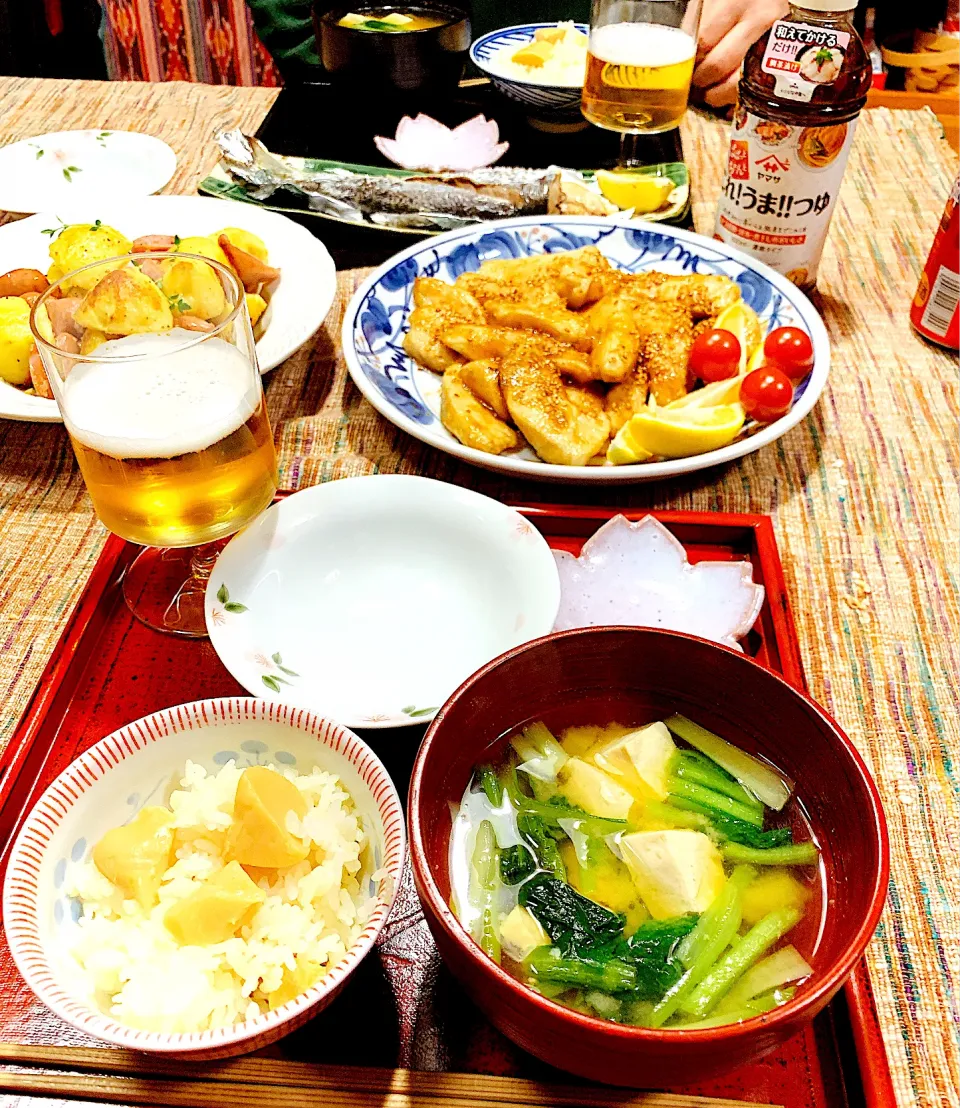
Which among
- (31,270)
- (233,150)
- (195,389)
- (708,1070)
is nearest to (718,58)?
(233,150)

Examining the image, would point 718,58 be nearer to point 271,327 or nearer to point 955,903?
point 271,327

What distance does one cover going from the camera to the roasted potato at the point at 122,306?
1.20 m

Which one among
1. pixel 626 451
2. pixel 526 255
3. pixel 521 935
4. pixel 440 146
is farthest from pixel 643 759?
pixel 440 146

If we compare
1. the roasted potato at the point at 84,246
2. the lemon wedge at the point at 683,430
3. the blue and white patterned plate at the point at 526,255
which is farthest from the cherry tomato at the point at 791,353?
the roasted potato at the point at 84,246

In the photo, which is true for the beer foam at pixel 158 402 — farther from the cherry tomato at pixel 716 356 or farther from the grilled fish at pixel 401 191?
the grilled fish at pixel 401 191

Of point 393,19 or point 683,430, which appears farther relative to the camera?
point 393,19

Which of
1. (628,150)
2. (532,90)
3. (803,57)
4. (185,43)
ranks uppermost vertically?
(803,57)

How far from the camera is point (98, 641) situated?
3.88 ft

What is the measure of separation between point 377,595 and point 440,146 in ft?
5.23

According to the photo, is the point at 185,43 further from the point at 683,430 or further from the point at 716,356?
the point at 683,430

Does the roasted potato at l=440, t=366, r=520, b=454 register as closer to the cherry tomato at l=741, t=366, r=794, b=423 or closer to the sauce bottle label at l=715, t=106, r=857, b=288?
the cherry tomato at l=741, t=366, r=794, b=423

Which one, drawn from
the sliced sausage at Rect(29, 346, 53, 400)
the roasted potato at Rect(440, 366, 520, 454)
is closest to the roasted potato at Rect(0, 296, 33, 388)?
the sliced sausage at Rect(29, 346, 53, 400)

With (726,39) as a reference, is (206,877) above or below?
below

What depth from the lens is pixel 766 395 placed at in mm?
1488
